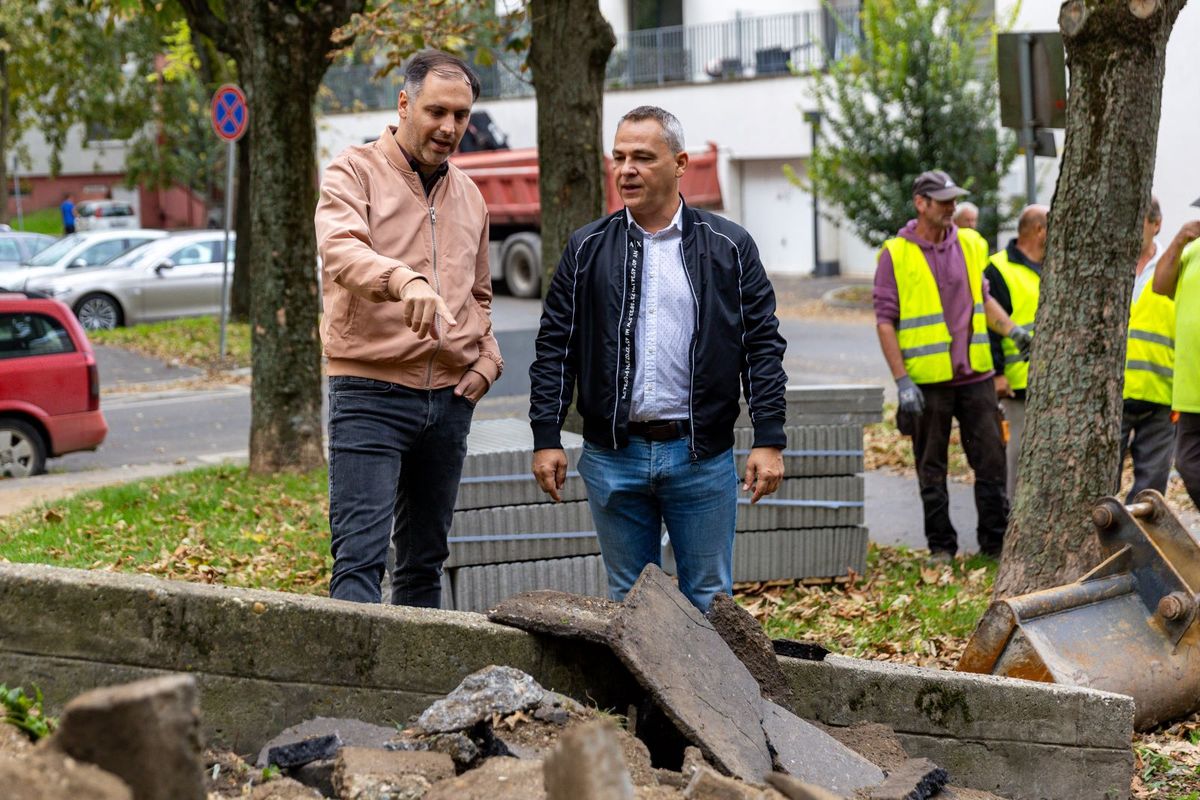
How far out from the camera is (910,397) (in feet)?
26.7

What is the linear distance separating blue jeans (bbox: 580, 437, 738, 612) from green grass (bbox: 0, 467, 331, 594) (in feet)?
8.83

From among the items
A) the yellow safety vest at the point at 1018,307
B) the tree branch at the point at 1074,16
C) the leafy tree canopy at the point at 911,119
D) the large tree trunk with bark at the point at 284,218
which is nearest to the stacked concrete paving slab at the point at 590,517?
the yellow safety vest at the point at 1018,307

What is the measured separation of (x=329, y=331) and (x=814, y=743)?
201cm

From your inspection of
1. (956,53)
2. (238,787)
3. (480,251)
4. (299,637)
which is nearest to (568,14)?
(480,251)

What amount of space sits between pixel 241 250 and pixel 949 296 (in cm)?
1517

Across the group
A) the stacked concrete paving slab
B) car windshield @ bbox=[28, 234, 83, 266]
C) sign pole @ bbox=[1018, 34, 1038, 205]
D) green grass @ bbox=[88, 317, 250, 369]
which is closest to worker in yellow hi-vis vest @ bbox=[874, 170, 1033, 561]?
the stacked concrete paving slab

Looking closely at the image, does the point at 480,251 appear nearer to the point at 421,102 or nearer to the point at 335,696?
the point at 421,102

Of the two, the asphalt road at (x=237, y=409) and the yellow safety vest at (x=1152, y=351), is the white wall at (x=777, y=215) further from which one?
the yellow safety vest at (x=1152, y=351)

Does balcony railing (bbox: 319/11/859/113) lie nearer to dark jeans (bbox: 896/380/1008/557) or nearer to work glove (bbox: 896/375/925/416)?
dark jeans (bbox: 896/380/1008/557)

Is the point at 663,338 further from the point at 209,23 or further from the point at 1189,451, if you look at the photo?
the point at 209,23

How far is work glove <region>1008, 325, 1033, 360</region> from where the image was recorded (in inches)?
334

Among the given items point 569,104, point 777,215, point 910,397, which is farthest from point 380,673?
point 777,215

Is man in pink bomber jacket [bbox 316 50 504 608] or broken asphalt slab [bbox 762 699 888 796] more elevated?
man in pink bomber jacket [bbox 316 50 504 608]

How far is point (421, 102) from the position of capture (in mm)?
4805
